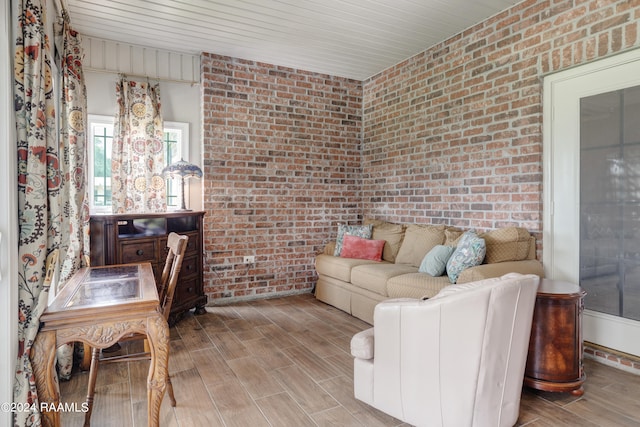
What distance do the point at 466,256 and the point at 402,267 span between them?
36.0 inches

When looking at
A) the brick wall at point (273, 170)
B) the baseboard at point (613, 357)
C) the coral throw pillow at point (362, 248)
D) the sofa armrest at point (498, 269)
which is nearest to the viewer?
the baseboard at point (613, 357)

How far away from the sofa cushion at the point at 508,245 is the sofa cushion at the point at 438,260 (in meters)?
0.36

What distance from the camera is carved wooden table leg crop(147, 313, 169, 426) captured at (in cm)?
178

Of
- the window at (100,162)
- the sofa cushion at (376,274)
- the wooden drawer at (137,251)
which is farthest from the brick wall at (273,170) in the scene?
the sofa cushion at (376,274)

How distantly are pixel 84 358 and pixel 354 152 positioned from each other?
402cm

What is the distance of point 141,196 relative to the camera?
165 inches

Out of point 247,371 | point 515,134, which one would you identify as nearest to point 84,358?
point 247,371

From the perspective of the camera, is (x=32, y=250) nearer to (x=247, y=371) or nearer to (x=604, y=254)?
(x=247, y=371)

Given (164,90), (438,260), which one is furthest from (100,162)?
(438,260)

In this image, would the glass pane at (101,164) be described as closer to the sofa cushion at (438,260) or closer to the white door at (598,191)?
the sofa cushion at (438,260)

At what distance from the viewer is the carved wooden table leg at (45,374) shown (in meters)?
1.53

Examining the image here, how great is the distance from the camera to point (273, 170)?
4836mm

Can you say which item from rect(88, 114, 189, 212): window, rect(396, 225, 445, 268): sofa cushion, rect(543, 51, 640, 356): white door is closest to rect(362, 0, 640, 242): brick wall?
rect(543, 51, 640, 356): white door

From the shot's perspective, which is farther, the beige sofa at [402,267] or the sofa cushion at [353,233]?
the sofa cushion at [353,233]
